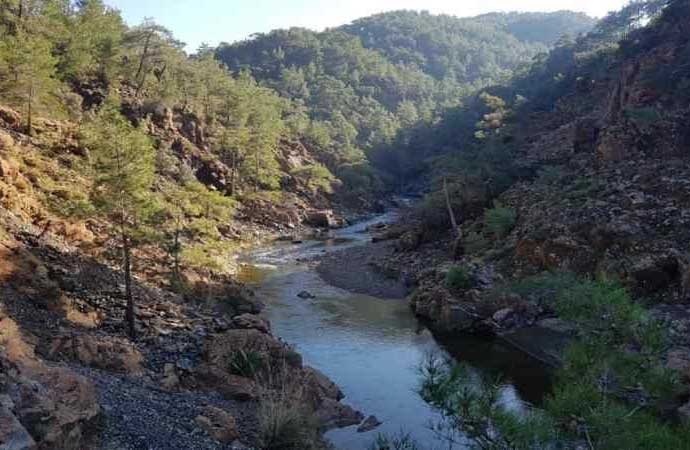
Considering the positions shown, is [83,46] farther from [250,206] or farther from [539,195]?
[539,195]

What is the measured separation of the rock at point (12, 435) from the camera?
862cm

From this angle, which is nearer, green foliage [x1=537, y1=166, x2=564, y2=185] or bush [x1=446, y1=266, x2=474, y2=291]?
bush [x1=446, y1=266, x2=474, y2=291]

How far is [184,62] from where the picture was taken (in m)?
74.1

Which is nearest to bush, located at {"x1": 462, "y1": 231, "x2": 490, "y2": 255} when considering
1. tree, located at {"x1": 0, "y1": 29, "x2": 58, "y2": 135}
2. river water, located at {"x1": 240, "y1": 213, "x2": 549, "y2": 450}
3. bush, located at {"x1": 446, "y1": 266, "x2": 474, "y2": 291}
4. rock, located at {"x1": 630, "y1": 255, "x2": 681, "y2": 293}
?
bush, located at {"x1": 446, "y1": 266, "x2": 474, "y2": 291}

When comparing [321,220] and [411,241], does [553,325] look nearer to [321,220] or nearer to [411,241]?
[411,241]

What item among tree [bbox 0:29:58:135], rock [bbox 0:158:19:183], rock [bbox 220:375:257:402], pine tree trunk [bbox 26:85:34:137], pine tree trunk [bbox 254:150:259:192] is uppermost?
tree [bbox 0:29:58:135]

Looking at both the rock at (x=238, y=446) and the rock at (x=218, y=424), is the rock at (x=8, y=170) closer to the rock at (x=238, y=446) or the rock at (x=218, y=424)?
the rock at (x=218, y=424)

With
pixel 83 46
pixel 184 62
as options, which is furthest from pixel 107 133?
pixel 184 62

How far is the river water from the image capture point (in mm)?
17906

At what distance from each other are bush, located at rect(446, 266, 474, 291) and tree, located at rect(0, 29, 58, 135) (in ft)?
83.7

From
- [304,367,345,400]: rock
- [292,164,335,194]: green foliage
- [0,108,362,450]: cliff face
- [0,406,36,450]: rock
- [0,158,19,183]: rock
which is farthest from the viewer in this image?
[292,164,335,194]: green foliage

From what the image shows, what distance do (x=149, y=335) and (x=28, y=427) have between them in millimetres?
9441

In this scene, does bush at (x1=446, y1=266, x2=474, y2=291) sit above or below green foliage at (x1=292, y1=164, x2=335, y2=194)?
below

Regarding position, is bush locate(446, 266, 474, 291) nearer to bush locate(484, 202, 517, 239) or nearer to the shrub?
bush locate(484, 202, 517, 239)
